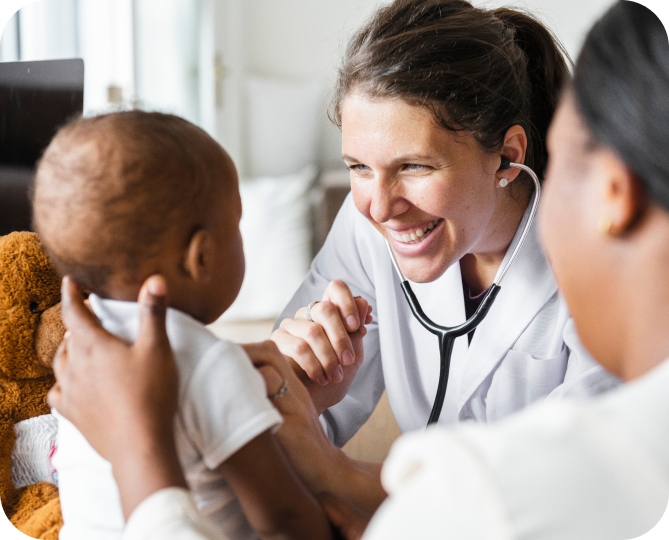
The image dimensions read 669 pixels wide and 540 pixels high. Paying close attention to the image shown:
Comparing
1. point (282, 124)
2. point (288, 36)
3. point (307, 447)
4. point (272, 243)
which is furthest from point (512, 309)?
point (288, 36)

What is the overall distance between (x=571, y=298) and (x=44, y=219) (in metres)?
0.50

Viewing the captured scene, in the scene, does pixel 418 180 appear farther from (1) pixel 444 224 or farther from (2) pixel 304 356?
(2) pixel 304 356

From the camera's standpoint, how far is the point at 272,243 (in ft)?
9.63

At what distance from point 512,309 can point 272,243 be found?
1962 mm

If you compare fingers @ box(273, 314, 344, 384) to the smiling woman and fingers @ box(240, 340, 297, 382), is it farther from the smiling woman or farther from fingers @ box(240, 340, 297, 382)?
fingers @ box(240, 340, 297, 382)

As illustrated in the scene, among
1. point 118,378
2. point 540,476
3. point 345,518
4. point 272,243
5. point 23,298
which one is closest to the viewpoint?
point 540,476

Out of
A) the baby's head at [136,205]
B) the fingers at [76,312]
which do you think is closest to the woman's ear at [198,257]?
the baby's head at [136,205]

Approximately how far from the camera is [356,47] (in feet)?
3.43

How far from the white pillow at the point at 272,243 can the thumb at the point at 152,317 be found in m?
2.32

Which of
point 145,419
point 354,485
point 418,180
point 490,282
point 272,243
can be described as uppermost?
point 418,180

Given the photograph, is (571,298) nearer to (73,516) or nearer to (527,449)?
(527,449)

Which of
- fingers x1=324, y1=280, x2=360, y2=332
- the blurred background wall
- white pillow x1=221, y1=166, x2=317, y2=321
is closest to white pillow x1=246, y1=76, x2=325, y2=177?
the blurred background wall

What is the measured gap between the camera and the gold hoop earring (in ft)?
1.50

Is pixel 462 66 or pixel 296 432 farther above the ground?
pixel 462 66
